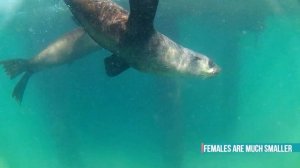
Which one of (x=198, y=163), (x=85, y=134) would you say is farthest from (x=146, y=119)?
(x=198, y=163)

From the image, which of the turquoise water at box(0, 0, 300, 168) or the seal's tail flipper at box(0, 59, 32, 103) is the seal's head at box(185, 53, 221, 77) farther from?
the turquoise water at box(0, 0, 300, 168)

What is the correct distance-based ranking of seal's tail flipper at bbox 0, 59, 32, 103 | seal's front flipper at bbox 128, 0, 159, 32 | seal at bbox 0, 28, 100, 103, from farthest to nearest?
seal's tail flipper at bbox 0, 59, 32, 103 → seal at bbox 0, 28, 100, 103 → seal's front flipper at bbox 128, 0, 159, 32

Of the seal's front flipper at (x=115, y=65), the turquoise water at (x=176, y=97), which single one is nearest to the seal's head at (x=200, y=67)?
the seal's front flipper at (x=115, y=65)

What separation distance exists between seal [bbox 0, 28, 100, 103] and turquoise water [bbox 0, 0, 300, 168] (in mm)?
5436

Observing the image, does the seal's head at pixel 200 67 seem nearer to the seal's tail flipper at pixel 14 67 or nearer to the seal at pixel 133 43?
the seal at pixel 133 43

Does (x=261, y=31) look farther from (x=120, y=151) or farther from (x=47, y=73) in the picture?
(x=47, y=73)

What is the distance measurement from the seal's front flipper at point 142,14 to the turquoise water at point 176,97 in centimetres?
1032

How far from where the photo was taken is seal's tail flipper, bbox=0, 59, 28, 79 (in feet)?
34.3

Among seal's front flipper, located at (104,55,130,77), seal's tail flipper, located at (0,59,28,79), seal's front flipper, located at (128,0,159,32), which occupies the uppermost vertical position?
seal's tail flipper, located at (0,59,28,79)

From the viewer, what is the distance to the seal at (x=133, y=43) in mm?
5379

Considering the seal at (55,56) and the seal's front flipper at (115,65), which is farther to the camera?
the seal at (55,56)

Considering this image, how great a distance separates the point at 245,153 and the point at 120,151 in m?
6.29

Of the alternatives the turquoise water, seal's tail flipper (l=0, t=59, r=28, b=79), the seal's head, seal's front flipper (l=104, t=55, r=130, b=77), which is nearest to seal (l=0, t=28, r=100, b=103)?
seal's tail flipper (l=0, t=59, r=28, b=79)

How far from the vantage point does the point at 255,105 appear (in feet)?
63.6
